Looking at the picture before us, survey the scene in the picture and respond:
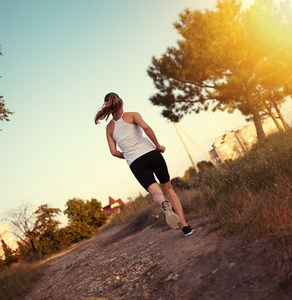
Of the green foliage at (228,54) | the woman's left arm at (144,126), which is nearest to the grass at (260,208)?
the woman's left arm at (144,126)

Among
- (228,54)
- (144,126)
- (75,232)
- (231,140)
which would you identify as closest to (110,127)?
(144,126)

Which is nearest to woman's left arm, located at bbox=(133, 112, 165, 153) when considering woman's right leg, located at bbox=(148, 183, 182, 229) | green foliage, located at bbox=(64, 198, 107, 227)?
woman's right leg, located at bbox=(148, 183, 182, 229)

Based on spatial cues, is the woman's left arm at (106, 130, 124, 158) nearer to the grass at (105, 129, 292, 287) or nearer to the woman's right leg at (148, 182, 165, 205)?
the woman's right leg at (148, 182, 165, 205)

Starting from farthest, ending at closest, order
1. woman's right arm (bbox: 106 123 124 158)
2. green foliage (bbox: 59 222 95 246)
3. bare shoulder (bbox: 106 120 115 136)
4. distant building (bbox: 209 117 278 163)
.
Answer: distant building (bbox: 209 117 278 163) < green foliage (bbox: 59 222 95 246) < woman's right arm (bbox: 106 123 124 158) < bare shoulder (bbox: 106 120 115 136)

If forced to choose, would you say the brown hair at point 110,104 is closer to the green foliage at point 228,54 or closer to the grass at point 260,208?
the grass at point 260,208

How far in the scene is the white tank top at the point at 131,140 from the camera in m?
3.01

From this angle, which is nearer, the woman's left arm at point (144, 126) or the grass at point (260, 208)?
the grass at point (260, 208)

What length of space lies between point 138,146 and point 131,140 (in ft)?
0.38

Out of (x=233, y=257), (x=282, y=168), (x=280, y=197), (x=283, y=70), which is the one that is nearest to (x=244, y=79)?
(x=283, y=70)

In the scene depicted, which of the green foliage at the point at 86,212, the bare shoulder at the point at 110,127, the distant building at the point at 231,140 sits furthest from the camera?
the distant building at the point at 231,140

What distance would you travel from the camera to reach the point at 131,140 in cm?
305

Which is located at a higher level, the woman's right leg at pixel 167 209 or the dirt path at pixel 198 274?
the woman's right leg at pixel 167 209

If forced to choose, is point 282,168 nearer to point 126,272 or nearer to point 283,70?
point 126,272

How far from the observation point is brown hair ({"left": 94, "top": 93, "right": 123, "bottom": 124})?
311cm
